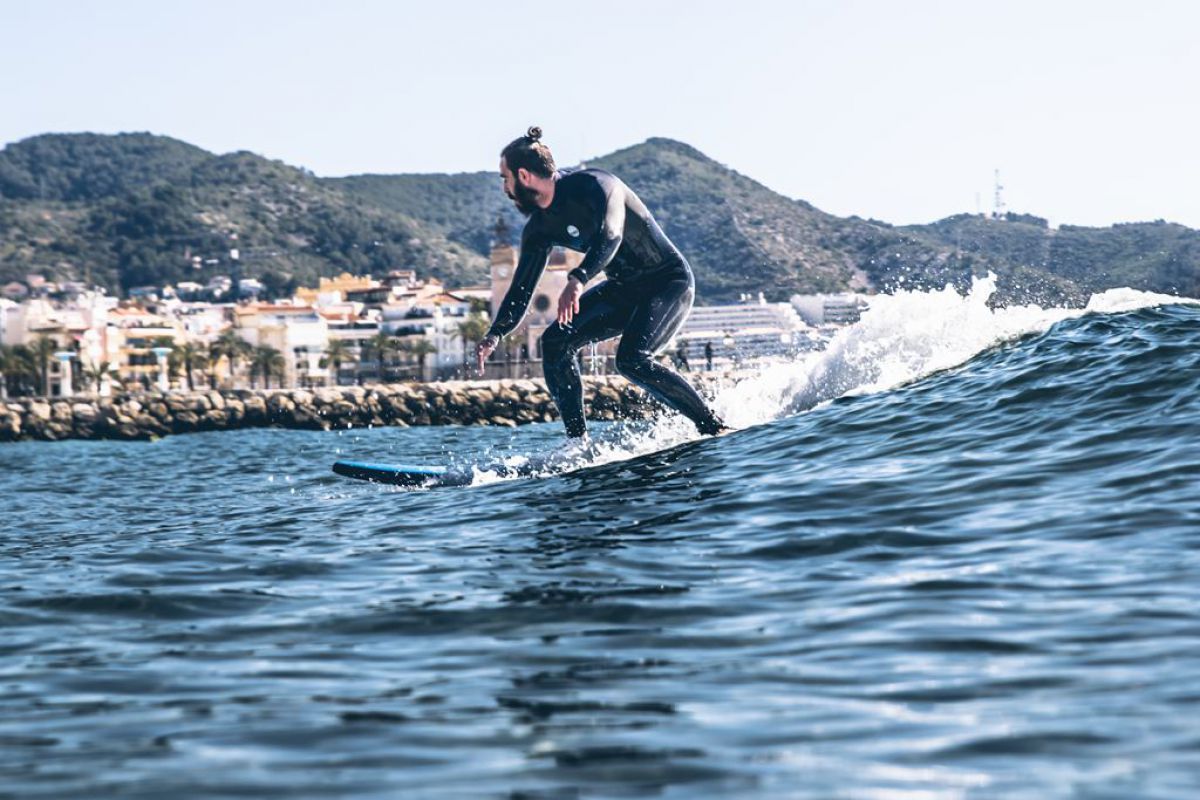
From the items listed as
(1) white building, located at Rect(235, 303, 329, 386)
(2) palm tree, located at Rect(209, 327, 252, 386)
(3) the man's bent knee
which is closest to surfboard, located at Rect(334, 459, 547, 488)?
(3) the man's bent knee

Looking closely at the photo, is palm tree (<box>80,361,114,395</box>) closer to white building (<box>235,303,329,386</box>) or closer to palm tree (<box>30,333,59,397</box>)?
palm tree (<box>30,333,59,397</box>)

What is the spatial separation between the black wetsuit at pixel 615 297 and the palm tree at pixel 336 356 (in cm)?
12409

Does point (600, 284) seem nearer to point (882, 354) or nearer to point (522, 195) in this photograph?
point (522, 195)

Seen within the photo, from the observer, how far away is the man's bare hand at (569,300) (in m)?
10.2

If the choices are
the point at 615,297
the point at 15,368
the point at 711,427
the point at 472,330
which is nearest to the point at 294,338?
the point at 472,330

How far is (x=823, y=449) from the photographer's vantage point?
32.5ft

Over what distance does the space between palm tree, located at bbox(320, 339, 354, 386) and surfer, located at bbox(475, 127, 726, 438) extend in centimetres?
12408

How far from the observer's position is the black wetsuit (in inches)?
424

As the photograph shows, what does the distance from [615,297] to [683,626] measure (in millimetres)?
6173

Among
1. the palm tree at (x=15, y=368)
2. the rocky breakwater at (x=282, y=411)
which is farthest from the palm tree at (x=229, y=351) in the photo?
the rocky breakwater at (x=282, y=411)

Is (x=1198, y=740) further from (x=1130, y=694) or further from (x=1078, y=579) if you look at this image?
(x=1078, y=579)

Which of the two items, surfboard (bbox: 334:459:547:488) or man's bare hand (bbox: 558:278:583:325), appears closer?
man's bare hand (bbox: 558:278:583:325)

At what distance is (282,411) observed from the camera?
7538 cm

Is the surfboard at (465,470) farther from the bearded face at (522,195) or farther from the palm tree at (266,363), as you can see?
the palm tree at (266,363)
